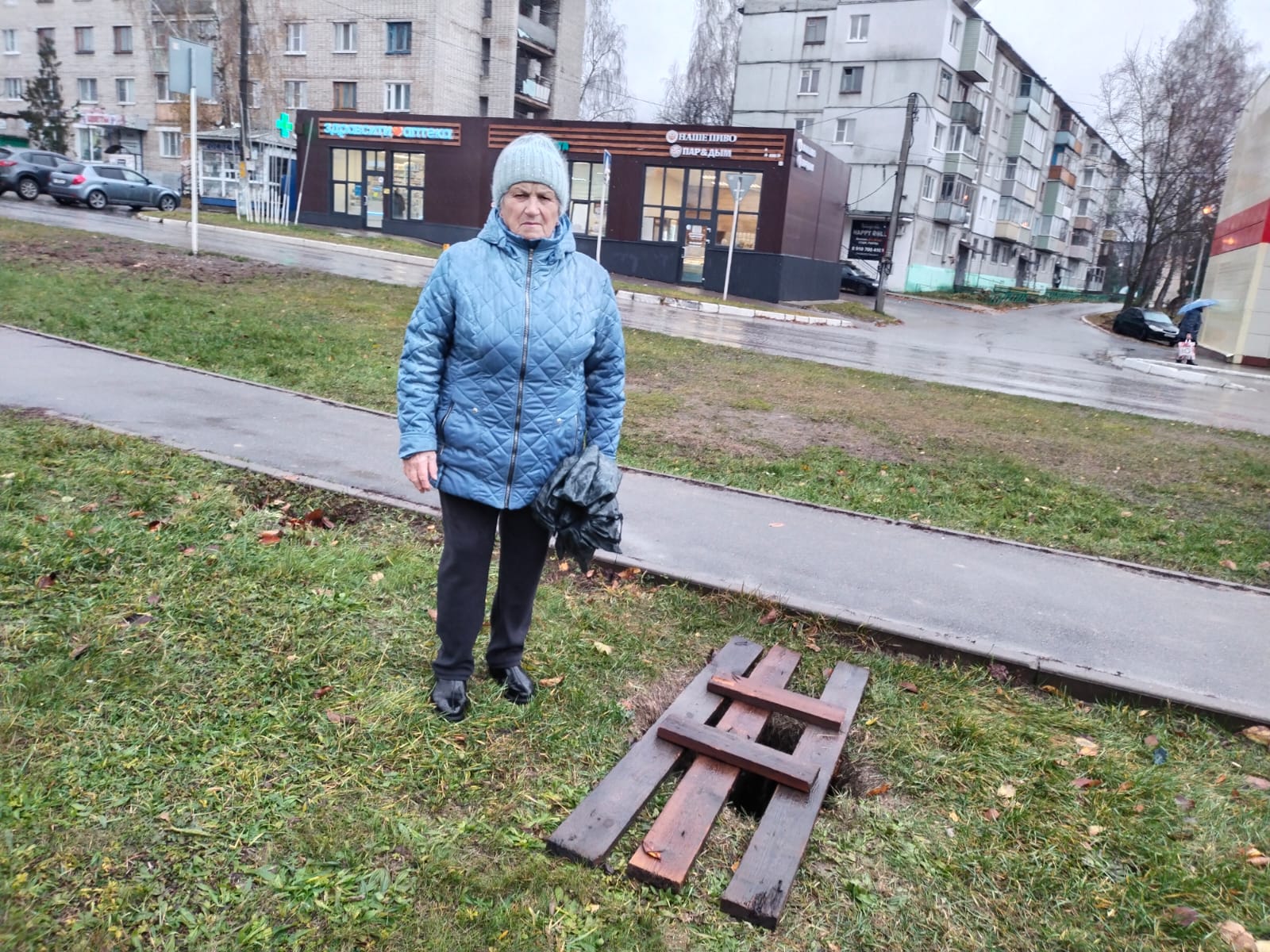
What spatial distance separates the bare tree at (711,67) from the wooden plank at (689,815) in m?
58.4

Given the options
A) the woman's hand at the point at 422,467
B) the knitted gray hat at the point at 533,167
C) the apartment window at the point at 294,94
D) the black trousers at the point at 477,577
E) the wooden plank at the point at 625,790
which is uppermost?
the apartment window at the point at 294,94

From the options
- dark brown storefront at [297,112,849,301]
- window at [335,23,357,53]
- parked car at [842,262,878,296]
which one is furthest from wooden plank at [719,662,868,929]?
window at [335,23,357,53]

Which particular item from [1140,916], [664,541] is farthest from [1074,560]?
[1140,916]

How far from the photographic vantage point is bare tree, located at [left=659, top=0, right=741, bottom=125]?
57.3m

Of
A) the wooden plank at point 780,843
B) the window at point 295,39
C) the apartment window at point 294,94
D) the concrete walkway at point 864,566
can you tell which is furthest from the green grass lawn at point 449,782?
the window at point 295,39

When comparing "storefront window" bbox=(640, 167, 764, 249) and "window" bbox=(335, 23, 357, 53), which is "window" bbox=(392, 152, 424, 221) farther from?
"window" bbox=(335, 23, 357, 53)

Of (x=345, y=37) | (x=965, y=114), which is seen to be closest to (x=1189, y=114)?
(x=965, y=114)

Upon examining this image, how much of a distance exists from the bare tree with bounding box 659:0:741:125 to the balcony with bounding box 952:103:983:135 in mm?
13724

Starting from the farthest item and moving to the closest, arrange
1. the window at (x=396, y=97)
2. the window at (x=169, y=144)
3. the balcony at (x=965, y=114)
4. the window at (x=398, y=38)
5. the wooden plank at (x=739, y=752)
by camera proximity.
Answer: the balcony at (x=965, y=114) → the window at (x=169, y=144) → the window at (x=396, y=97) → the window at (x=398, y=38) → the wooden plank at (x=739, y=752)

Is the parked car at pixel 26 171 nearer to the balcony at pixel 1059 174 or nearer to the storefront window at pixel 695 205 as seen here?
the storefront window at pixel 695 205

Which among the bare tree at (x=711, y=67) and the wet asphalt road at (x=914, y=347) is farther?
the bare tree at (x=711, y=67)

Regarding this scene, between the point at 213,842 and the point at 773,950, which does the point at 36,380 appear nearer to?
the point at 213,842

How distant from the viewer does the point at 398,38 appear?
44125mm

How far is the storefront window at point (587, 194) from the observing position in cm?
3253
